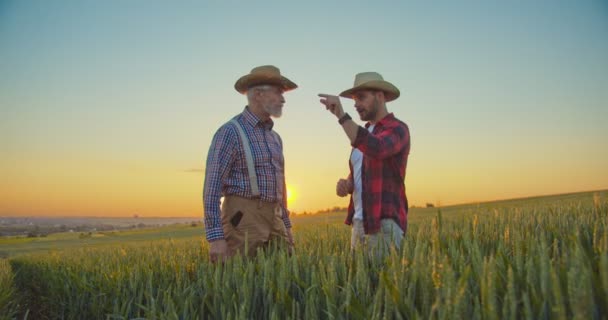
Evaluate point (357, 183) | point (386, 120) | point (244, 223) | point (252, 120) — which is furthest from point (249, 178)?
point (386, 120)

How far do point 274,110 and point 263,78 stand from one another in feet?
1.29

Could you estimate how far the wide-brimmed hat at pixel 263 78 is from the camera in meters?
5.01

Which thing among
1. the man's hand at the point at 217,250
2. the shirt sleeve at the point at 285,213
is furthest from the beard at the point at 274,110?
the man's hand at the point at 217,250

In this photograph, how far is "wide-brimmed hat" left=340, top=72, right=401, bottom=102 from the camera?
178 inches

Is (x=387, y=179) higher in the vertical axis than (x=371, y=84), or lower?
lower

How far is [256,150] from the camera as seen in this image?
15.6ft

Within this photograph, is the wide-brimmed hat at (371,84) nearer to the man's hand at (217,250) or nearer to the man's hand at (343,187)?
the man's hand at (343,187)

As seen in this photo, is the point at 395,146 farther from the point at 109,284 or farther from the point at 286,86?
the point at 109,284

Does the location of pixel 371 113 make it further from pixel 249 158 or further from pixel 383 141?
pixel 249 158

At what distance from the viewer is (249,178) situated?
182 inches

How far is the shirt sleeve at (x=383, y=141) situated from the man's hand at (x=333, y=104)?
0.78ft

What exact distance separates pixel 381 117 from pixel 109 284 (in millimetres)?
3013

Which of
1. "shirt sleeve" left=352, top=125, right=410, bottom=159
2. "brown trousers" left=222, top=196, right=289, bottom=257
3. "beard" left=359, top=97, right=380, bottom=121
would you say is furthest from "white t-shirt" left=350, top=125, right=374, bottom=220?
"brown trousers" left=222, top=196, right=289, bottom=257

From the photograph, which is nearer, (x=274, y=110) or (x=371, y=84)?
(x=371, y=84)
